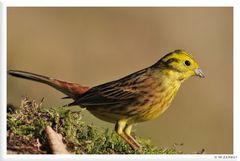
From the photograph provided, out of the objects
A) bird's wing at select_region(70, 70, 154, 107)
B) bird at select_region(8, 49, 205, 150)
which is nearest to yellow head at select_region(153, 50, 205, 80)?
bird at select_region(8, 49, 205, 150)

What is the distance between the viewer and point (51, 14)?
5945 mm

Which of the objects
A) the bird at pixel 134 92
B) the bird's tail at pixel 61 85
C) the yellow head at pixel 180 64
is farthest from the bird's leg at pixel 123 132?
the yellow head at pixel 180 64

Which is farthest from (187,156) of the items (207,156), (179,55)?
(179,55)

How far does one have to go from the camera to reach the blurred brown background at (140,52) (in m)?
5.92

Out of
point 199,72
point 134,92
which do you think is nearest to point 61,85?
point 134,92

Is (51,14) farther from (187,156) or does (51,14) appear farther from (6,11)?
(187,156)

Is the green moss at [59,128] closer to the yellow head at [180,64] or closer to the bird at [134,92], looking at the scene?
the bird at [134,92]

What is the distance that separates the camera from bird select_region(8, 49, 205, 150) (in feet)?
18.4

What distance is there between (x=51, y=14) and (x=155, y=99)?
89 centimetres

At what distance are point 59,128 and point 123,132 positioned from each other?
465 millimetres

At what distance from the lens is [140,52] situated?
6.14m

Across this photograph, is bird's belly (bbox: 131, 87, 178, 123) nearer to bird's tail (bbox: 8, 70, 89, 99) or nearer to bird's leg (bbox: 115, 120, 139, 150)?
bird's leg (bbox: 115, 120, 139, 150)

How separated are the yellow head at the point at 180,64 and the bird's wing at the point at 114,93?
15 cm

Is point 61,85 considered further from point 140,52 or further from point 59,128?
point 140,52
